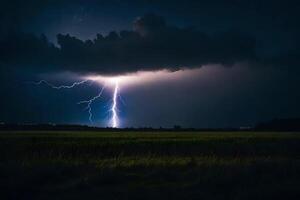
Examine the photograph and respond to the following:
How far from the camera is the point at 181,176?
1677 cm

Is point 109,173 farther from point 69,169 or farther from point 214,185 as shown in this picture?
point 214,185

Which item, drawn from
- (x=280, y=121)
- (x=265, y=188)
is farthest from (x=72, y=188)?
(x=280, y=121)

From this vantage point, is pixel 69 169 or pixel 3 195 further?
pixel 69 169

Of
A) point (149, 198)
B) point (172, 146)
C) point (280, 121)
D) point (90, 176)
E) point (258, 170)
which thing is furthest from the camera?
point (280, 121)

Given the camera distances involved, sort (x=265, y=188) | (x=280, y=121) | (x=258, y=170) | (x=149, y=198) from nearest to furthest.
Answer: (x=149, y=198) < (x=265, y=188) < (x=258, y=170) < (x=280, y=121)

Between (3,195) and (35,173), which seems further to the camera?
(35,173)

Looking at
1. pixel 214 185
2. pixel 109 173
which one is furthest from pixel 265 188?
pixel 109 173

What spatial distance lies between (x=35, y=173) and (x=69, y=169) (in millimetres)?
1748

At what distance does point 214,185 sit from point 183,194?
1.63 m

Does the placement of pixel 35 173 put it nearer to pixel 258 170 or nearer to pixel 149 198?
pixel 149 198

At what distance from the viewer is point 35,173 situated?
16.1 meters

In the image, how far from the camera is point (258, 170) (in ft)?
56.2

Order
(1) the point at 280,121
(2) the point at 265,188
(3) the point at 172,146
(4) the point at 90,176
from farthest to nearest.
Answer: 1. (1) the point at 280,121
2. (3) the point at 172,146
3. (4) the point at 90,176
4. (2) the point at 265,188

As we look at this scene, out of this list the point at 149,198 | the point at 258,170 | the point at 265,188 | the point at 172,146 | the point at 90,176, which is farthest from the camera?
the point at 172,146
